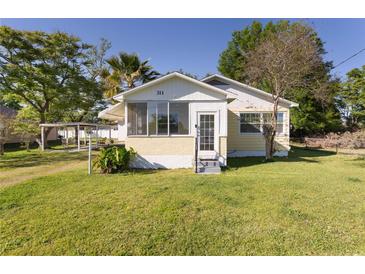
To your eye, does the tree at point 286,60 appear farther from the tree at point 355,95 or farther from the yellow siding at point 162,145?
the tree at point 355,95

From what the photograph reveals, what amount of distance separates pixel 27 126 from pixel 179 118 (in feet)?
47.1

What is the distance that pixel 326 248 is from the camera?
2.89m

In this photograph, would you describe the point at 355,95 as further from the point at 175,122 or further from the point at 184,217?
the point at 184,217

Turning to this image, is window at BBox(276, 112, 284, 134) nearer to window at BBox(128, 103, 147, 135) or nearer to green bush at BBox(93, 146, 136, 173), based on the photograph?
window at BBox(128, 103, 147, 135)

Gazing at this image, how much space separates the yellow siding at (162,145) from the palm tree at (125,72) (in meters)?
9.10

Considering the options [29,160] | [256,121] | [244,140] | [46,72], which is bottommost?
[29,160]

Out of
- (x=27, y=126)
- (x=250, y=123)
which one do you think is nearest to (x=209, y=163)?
(x=250, y=123)

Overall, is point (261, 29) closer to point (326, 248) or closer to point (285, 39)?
point (285, 39)

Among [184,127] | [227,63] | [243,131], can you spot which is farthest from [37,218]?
[227,63]

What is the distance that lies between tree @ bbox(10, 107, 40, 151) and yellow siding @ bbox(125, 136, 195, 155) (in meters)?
11.9

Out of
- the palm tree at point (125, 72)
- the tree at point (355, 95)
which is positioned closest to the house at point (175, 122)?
the palm tree at point (125, 72)

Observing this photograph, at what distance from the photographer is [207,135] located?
28.1 feet

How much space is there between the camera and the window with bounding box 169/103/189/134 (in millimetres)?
8469
